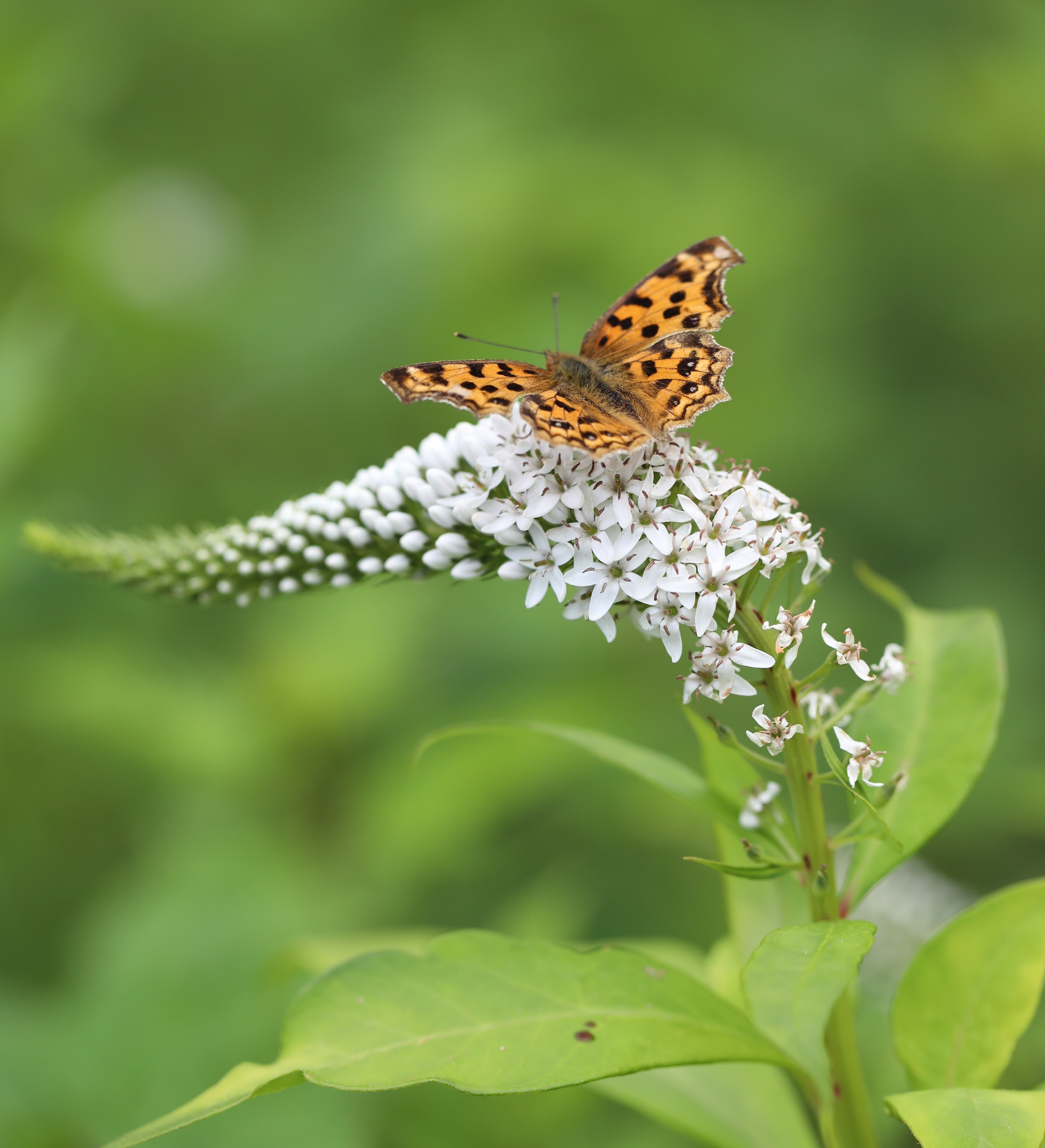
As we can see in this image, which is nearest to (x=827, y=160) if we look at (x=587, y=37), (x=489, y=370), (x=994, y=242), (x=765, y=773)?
(x=994, y=242)

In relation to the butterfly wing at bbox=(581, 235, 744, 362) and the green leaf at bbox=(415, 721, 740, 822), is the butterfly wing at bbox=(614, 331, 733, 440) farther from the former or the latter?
the green leaf at bbox=(415, 721, 740, 822)

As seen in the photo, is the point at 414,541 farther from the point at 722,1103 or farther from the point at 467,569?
the point at 722,1103

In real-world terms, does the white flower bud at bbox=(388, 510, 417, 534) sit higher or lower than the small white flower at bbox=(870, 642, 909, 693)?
higher

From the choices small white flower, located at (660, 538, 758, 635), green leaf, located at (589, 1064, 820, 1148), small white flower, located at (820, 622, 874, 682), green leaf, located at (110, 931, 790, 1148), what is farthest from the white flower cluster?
green leaf, located at (589, 1064, 820, 1148)

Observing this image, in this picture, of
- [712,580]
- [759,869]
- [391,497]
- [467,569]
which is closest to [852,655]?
[712,580]

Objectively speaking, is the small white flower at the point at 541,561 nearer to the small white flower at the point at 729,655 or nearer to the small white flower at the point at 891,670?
the small white flower at the point at 729,655

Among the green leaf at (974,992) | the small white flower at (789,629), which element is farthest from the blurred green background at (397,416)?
the small white flower at (789,629)
